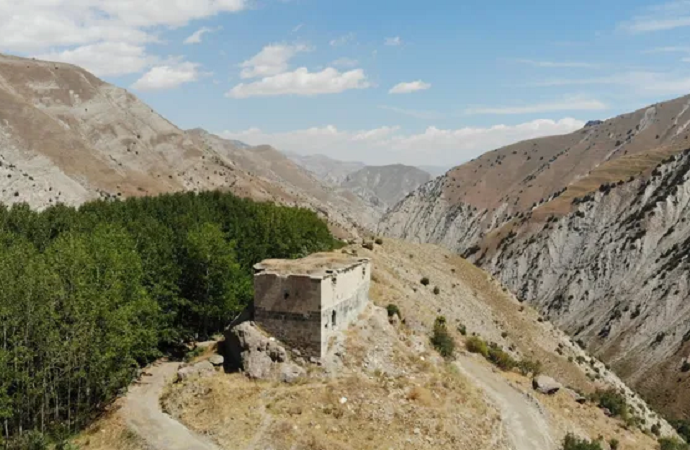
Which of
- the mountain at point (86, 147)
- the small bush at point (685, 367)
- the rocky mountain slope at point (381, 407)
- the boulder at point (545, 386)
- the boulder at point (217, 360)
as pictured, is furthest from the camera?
the mountain at point (86, 147)

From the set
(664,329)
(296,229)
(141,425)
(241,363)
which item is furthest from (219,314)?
(664,329)

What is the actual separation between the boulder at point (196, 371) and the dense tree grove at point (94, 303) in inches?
109

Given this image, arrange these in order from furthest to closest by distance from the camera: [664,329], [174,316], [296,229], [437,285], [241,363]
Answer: [664,329] → [437,285] → [296,229] → [174,316] → [241,363]

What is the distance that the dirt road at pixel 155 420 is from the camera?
1152 inches

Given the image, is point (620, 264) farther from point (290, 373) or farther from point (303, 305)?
point (290, 373)

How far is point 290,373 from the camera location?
33.3m

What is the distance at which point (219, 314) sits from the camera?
4438 cm

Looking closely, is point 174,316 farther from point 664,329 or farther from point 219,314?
point 664,329

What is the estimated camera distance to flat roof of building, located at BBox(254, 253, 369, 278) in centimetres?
3606

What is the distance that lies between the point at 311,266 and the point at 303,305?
467 centimetres

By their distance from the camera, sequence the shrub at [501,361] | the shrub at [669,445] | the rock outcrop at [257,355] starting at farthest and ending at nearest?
the shrub at [501,361] < the shrub at [669,445] < the rock outcrop at [257,355]

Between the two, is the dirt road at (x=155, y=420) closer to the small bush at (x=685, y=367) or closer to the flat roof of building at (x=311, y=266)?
the flat roof of building at (x=311, y=266)

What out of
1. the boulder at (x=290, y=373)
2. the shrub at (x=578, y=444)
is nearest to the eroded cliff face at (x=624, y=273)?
the shrub at (x=578, y=444)

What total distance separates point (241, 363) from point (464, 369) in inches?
691
